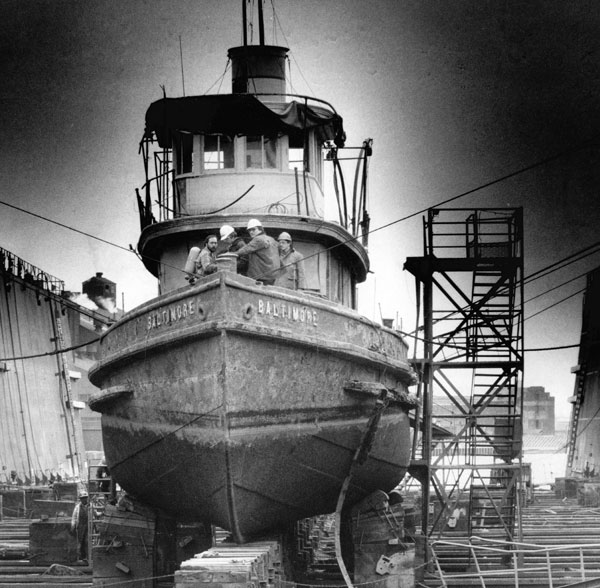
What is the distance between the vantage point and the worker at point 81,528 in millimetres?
14359

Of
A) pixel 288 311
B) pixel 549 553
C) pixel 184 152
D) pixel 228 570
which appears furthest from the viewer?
pixel 549 553

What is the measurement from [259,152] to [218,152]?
1.95ft

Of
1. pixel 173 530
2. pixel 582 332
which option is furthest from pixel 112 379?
pixel 582 332

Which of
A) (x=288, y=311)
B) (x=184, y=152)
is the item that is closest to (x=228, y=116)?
(x=184, y=152)

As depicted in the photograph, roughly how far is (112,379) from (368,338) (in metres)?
3.15

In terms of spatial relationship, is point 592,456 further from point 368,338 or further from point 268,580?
point 268,580

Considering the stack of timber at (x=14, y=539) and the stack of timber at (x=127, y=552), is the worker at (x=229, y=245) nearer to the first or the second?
the stack of timber at (x=127, y=552)

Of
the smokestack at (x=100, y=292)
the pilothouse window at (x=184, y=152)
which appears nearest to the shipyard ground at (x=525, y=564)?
the pilothouse window at (x=184, y=152)

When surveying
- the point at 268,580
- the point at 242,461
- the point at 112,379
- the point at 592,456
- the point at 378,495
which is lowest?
the point at 268,580

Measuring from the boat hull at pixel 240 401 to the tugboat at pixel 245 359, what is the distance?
19mm

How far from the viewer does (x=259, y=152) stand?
1340 cm

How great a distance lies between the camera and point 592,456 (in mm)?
31047

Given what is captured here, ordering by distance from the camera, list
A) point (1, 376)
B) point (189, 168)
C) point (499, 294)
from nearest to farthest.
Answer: point (189, 168)
point (499, 294)
point (1, 376)

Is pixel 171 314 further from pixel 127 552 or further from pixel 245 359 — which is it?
pixel 127 552
